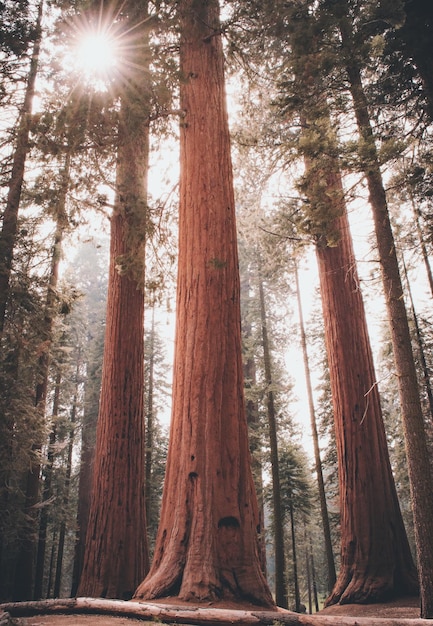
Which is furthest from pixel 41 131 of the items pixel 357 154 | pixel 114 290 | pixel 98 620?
pixel 98 620

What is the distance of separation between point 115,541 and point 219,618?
4134mm

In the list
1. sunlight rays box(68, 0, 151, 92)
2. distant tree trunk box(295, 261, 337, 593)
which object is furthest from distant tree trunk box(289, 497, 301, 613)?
sunlight rays box(68, 0, 151, 92)

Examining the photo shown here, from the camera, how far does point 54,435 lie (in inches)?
778

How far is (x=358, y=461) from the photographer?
6918 mm

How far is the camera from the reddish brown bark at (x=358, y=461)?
241 inches

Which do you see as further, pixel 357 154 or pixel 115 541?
pixel 115 541

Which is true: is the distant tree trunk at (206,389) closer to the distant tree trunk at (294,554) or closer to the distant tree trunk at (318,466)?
the distant tree trunk at (318,466)

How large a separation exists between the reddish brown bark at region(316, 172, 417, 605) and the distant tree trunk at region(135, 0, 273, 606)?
1919mm

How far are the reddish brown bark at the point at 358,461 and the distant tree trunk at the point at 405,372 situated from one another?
2.26 feet

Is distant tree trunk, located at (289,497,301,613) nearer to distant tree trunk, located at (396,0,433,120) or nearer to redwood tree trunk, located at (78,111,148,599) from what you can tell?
redwood tree trunk, located at (78,111,148,599)

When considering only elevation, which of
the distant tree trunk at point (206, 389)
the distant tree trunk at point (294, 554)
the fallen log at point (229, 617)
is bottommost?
the distant tree trunk at point (294, 554)

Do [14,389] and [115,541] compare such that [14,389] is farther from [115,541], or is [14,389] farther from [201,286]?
[201,286]

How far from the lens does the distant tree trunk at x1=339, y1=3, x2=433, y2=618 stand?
4.03 meters

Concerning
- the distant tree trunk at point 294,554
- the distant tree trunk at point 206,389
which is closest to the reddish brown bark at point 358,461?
the distant tree trunk at point 206,389
